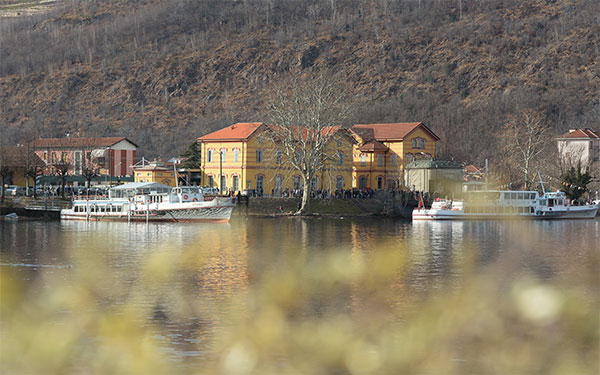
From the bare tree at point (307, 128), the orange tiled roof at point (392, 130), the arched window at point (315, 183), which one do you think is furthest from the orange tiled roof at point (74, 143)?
the orange tiled roof at point (392, 130)

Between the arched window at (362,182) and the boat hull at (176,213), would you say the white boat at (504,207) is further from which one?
the boat hull at (176,213)

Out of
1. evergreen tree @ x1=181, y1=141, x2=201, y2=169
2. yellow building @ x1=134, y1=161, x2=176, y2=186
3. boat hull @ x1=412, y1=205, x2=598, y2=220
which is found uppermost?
evergreen tree @ x1=181, y1=141, x2=201, y2=169

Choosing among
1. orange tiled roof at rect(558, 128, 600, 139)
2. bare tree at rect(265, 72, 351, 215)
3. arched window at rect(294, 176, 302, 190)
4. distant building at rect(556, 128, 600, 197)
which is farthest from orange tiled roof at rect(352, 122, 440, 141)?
orange tiled roof at rect(558, 128, 600, 139)

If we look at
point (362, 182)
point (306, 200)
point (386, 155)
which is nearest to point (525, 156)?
point (386, 155)

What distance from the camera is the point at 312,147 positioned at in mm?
90188

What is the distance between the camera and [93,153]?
389 ft

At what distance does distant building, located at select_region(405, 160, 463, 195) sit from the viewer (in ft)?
320

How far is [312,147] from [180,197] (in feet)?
49.0

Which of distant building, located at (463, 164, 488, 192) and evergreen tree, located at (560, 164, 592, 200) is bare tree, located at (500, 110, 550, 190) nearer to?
distant building, located at (463, 164, 488, 192)

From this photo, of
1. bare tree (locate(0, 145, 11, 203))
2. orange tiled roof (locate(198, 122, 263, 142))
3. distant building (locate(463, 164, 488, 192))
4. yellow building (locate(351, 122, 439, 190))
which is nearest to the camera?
bare tree (locate(0, 145, 11, 203))

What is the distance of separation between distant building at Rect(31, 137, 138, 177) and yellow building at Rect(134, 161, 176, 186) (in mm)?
13066

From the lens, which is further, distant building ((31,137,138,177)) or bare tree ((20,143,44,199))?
distant building ((31,137,138,177))

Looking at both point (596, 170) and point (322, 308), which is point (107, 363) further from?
point (596, 170)

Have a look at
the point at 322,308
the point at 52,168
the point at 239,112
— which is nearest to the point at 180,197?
the point at 52,168
